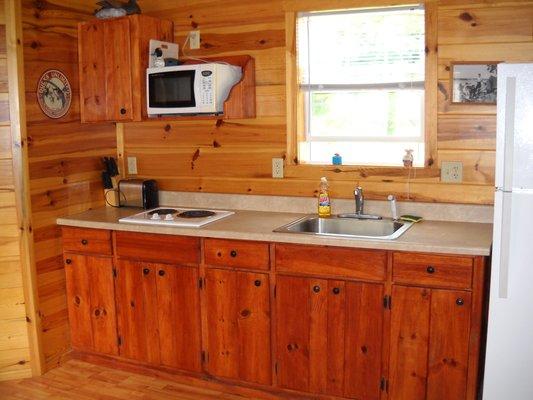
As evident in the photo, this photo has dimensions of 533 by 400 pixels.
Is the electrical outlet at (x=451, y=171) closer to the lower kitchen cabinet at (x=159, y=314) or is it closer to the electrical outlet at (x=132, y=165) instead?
the lower kitchen cabinet at (x=159, y=314)

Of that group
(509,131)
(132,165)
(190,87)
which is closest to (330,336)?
(509,131)

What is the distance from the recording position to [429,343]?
261 centimetres

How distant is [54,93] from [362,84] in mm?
1746

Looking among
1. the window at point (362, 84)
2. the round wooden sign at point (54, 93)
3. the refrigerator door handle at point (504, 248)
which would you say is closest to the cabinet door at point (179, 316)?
the window at point (362, 84)

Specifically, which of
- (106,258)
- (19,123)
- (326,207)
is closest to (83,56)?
(19,123)

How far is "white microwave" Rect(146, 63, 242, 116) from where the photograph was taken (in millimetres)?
3168

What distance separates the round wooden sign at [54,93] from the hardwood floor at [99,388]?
148 cm

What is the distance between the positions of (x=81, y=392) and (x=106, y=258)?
0.72 m

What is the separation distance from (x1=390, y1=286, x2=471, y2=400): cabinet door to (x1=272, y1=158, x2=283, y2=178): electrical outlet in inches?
42.4

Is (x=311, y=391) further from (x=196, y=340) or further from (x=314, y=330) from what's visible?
(x=196, y=340)

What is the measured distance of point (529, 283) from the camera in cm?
232

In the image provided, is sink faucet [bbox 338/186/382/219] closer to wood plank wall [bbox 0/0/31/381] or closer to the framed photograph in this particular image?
the framed photograph

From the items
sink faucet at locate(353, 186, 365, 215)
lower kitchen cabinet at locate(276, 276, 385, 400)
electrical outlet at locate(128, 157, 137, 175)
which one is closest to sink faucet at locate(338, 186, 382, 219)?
sink faucet at locate(353, 186, 365, 215)

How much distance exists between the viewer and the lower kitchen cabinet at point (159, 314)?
10.2 feet
